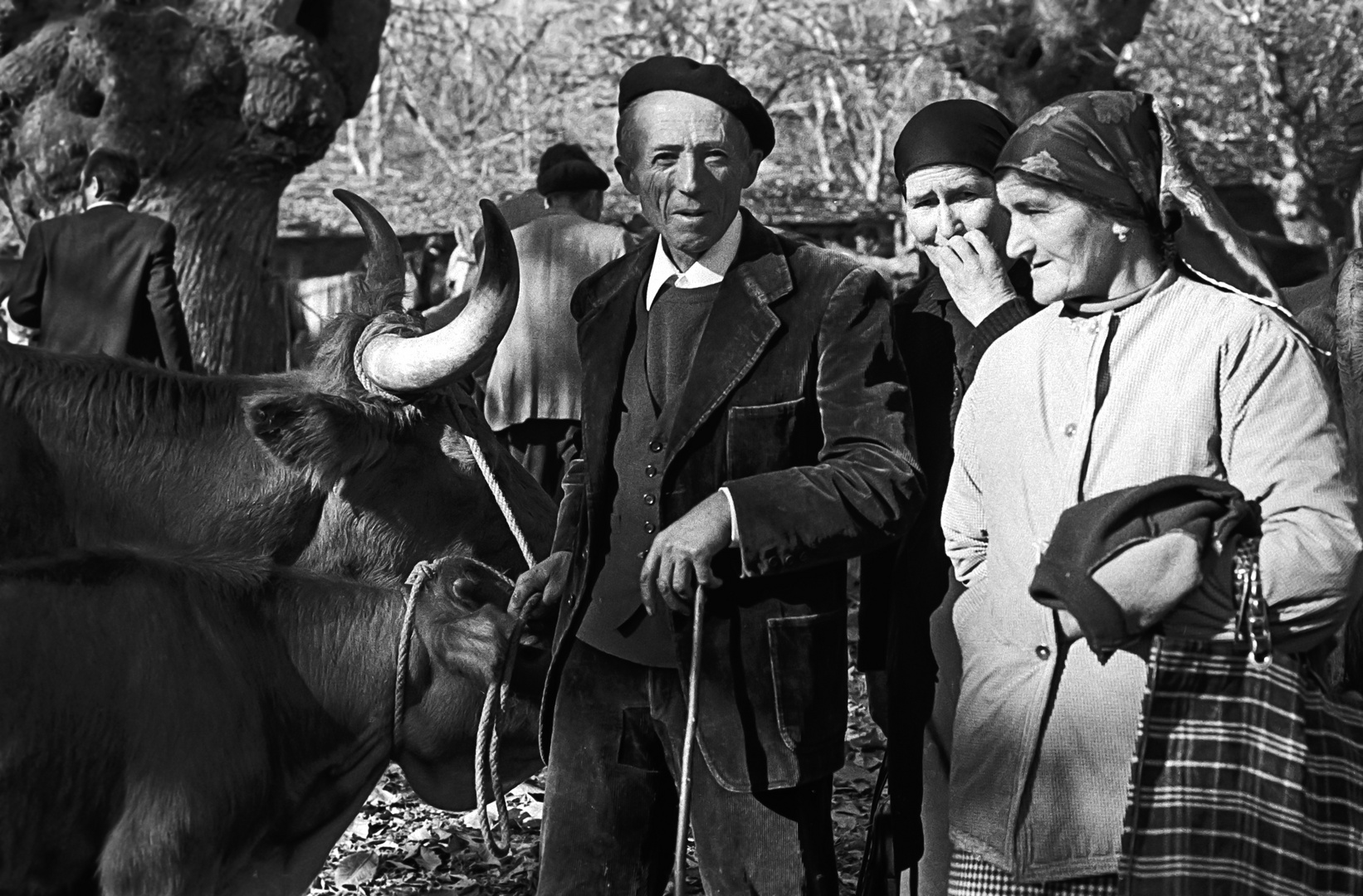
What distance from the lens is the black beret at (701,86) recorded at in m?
3.46

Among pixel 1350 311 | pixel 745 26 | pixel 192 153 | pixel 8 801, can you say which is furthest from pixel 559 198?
pixel 745 26

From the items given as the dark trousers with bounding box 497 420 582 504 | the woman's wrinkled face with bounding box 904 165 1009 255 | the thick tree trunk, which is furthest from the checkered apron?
the thick tree trunk

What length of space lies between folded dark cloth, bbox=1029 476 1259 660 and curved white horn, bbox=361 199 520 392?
2.22 metres

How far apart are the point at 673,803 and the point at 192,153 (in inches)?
323

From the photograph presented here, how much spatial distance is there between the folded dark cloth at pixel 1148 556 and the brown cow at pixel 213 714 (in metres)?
1.25

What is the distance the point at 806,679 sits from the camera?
332cm

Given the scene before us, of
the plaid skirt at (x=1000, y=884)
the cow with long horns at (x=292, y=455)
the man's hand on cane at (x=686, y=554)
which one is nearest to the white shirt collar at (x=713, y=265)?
the man's hand on cane at (x=686, y=554)

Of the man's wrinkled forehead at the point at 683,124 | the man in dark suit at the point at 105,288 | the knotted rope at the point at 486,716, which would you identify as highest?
the man in dark suit at the point at 105,288

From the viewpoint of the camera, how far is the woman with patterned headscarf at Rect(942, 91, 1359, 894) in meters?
2.70

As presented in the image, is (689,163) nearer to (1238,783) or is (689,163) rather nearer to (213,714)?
(213,714)

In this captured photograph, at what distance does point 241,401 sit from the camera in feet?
15.5

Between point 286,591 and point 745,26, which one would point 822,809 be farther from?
point 745,26

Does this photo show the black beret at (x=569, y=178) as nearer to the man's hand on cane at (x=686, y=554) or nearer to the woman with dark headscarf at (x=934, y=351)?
the woman with dark headscarf at (x=934, y=351)

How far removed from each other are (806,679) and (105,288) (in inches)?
219
